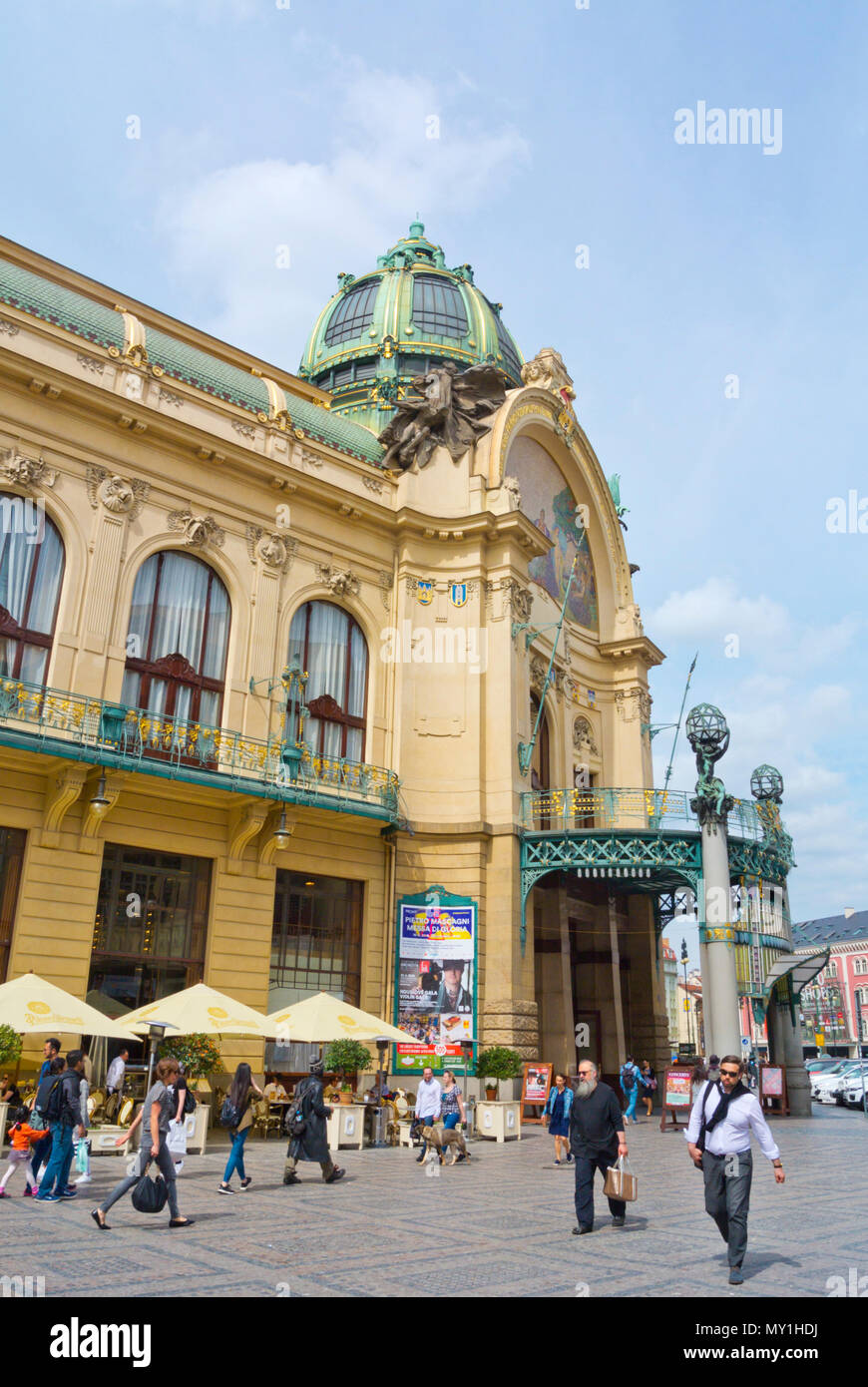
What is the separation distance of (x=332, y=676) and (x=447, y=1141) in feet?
43.0

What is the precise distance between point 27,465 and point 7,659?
4081mm

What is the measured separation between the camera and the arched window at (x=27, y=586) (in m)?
22.0

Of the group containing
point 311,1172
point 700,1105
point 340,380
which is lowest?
point 311,1172

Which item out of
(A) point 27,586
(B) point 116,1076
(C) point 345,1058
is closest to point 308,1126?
(B) point 116,1076

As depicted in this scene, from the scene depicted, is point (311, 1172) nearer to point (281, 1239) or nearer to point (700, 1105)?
point (281, 1239)

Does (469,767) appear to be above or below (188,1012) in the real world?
above

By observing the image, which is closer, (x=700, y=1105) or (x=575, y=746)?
(x=700, y=1105)

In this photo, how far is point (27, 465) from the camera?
2245 centimetres

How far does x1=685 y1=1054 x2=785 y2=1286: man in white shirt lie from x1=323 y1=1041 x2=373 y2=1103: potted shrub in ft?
47.2

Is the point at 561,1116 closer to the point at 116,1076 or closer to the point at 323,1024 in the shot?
the point at 323,1024

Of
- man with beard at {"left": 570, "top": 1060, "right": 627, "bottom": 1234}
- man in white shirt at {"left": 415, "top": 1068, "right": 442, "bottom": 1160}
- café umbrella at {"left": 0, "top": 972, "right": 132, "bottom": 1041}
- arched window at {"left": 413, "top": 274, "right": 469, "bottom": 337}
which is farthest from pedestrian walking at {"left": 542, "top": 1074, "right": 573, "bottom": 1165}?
arched window at {"left": 413, "top": 274, "right": 469, "bottom": 337}
